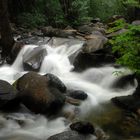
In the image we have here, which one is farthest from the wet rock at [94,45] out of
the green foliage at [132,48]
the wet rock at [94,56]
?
the green foliage at [132,48]

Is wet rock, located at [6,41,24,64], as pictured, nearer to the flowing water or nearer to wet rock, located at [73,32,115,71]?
the flowing water

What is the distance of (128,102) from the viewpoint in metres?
9.01

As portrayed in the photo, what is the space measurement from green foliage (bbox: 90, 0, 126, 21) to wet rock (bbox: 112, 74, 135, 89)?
12.1 metres

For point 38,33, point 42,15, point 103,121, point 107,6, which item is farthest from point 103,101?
point 107,6

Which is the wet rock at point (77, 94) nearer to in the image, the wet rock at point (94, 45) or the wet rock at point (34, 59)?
the wet rock at point (34, 59)

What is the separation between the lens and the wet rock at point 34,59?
11562 millimetres

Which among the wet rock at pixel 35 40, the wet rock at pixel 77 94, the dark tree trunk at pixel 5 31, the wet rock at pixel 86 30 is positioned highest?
the dark tree trunk at pixel 5 31

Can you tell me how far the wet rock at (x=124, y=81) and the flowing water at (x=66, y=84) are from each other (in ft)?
0.39

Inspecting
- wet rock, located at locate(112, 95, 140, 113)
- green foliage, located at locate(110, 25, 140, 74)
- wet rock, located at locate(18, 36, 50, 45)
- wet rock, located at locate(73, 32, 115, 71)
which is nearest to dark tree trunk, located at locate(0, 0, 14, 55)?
wet rock, located at locate(18, 36, 50, 45)

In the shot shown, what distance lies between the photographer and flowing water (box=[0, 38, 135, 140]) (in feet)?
25.3

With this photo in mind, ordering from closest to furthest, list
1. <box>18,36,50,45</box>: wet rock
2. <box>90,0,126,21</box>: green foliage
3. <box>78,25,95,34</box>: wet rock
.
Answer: <box>18,36,50,45</box>: wet rock, <box>78,25,95,34</box>: wet rock, <box>90,0,126,21</box>: green foliage

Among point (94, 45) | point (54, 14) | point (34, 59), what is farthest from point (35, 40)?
point (54, 14)

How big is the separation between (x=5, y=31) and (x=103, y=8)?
453 inches

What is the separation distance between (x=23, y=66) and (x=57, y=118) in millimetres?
3864
